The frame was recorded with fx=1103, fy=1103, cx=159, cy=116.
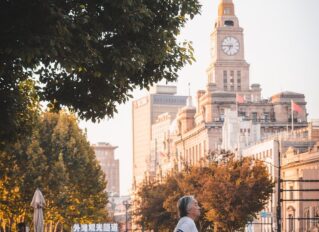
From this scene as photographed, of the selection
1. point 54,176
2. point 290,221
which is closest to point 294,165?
point 290,221

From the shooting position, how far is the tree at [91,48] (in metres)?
22.4

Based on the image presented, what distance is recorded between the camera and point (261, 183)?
94312 mm

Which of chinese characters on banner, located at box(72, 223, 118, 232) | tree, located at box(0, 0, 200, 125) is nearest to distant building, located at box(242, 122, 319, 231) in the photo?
chinese characters on banner, located at box(72, 223, 118, 232)

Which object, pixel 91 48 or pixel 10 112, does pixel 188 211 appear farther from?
pixel 10 112

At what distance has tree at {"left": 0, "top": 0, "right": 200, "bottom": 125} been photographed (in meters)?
22.4

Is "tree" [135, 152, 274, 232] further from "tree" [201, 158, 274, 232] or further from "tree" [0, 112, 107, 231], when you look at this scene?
"tree" [0, 112, 107, 231]

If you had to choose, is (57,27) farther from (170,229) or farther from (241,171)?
(170,229)

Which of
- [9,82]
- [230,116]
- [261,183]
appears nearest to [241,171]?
[261,183]

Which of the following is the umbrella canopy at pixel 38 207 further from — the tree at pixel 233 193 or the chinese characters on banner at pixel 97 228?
the tree at pixel 233 193

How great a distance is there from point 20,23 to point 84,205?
67248 mm

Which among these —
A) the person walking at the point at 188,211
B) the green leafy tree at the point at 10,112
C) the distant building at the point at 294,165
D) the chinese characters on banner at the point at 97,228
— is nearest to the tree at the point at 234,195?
the chinese characters on banner at the point at 97,228

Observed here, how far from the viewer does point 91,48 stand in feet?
77.5

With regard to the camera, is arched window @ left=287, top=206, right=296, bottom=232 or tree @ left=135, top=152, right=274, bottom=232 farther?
arched window @ left=287, top=206, right=296, bottom=232

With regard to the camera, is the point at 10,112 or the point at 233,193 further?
the point at 233,193
